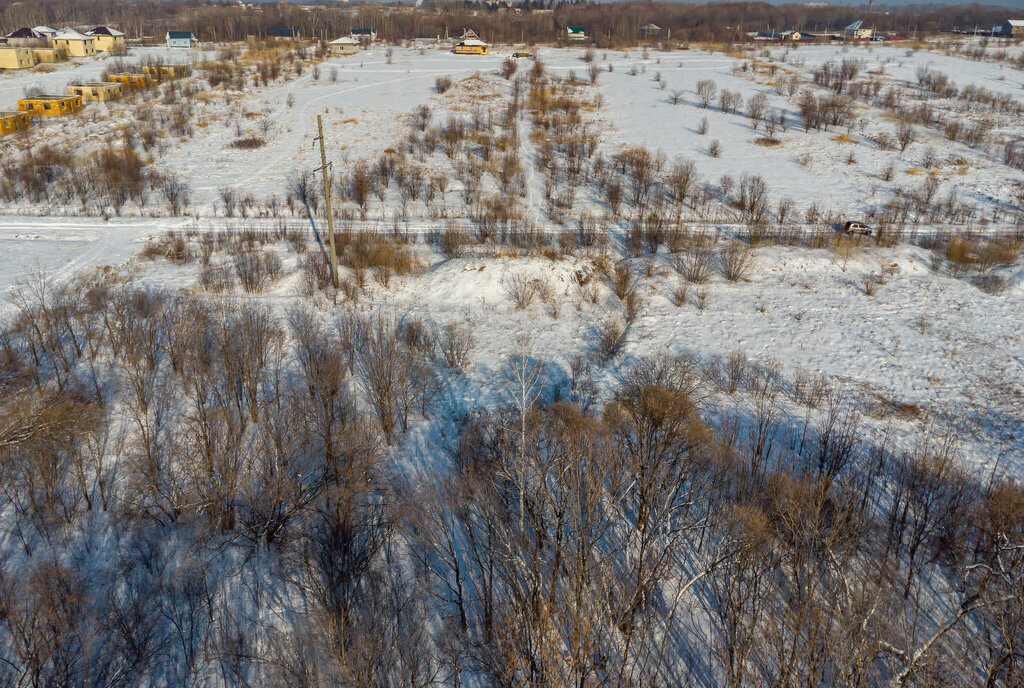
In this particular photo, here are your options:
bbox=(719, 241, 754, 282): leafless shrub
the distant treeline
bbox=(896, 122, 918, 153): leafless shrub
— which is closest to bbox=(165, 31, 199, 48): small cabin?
the distant treeline

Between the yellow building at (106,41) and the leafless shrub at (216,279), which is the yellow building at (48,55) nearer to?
the yellow building at (106,41)

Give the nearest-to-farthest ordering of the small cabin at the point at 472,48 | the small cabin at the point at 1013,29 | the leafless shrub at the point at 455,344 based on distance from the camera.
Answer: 1. the leafless shrub at the point at 455,344
2. the small cabin at the point at 472,48
3. the small cabin at the point at 1013,29

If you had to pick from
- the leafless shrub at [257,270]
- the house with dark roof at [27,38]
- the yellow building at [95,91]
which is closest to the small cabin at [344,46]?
the yellow building at [95,91]

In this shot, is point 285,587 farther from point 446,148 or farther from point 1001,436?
point 446,148

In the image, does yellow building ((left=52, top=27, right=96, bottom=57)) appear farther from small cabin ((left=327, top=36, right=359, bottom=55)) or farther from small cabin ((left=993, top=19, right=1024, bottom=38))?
small cabin ((left=993, top=19, right=1024, bottom=38))

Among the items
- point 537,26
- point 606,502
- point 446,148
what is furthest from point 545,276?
point 537,26
